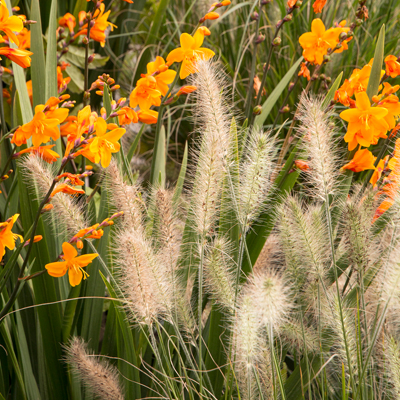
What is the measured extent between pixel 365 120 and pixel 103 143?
1.59ft

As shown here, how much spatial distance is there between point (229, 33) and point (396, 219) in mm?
1411

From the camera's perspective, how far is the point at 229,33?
6.11 feet

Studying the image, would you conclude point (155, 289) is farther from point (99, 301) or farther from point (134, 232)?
point (99, 301)

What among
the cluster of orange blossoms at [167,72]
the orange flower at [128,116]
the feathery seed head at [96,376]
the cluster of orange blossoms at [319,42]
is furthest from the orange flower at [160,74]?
the feathery seed head at [96,376]

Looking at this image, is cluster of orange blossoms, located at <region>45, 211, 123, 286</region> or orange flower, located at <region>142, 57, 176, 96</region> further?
orange flower, located at <region>142, 57, 176, 96</region>

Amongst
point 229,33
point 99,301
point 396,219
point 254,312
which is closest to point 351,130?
point 396,219

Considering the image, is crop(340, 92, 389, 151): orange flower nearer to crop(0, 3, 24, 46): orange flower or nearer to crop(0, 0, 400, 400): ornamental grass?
crop(0, 0, 400, 400): ornamental grass

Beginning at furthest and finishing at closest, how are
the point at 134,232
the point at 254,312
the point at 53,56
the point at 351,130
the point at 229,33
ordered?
the point at 229,33
the point at 53,56
the point at 351,130
the point at 134,232
the point at 254,312

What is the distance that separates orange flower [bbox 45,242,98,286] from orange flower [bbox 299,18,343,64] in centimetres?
65

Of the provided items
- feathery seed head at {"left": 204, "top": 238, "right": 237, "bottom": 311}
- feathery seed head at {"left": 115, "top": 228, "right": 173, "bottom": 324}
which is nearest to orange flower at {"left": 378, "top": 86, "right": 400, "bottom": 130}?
feathery seed head at {"left": 204, "top": 238, "right": 237, "bottom": 311}

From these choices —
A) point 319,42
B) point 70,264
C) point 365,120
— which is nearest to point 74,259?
point 70,264

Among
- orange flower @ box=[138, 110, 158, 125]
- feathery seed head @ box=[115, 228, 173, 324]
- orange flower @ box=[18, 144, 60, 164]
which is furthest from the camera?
orange flower @ box=[138, 110, 158, 125]

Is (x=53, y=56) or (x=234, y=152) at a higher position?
(x=53, y=56)

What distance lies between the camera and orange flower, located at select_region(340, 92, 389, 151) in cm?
77
